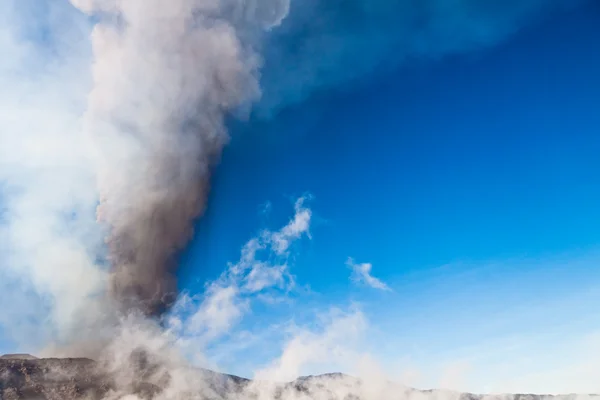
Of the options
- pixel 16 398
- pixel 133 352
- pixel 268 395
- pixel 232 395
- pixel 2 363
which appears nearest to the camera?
pixel 16 398

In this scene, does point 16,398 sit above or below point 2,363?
below

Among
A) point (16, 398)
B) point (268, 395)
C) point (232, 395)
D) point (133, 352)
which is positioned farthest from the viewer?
point (268, 395)

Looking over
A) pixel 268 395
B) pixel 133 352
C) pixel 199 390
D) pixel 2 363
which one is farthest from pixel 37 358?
pixel 268 395

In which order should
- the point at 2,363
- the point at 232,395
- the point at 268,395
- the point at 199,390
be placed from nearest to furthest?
the point at 2,363 < the point at 199,390 < the point at 232,395 < the point at 268,395

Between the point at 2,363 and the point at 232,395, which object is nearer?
the point at 2,363

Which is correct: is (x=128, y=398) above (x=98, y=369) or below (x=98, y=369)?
below

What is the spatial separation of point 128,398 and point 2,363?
3773 centimetres

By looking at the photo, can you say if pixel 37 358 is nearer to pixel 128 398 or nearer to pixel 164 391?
pixel 128 398

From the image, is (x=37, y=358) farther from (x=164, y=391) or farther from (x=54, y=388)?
(x=164, y=391)

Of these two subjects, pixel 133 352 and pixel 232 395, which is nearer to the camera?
pixel 133 352

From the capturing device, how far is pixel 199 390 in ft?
542

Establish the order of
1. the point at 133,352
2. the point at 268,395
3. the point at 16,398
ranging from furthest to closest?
the point at 268,395 → the point at 133,352 → the point at 16,398

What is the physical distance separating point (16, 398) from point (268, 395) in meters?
102

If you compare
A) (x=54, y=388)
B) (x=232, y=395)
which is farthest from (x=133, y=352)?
(x=232, y=395)
